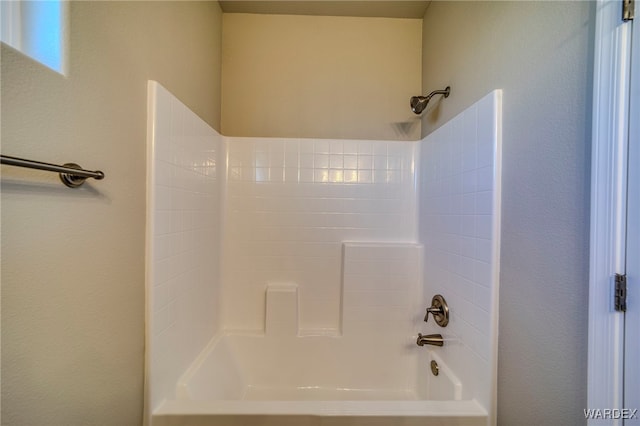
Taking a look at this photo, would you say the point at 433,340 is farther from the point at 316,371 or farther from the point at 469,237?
the point at 316,371

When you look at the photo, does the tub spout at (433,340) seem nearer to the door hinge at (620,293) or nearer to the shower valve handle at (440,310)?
the shower valve handle at (440,310)

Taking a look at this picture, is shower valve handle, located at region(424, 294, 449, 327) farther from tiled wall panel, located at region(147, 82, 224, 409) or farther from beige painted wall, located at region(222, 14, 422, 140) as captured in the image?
tiled wall panel, located at region(147, 82, 224, 409)

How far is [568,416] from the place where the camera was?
2.35 ft

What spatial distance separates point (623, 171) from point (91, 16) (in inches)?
59.4

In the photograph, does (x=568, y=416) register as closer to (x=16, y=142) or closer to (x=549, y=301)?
(x=549, y=301)

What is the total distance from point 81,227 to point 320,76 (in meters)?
1.71

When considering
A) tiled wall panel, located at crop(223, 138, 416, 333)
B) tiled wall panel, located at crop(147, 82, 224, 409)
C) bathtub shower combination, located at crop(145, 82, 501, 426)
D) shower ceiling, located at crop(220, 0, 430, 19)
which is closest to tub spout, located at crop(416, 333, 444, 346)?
bathtub shower combination, located at crop(145, 82, 501, 426)

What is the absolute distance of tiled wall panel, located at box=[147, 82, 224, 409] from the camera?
3.30 feet

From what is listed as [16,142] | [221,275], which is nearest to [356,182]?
[221,275]

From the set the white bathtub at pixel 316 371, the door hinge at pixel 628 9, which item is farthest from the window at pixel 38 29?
the door hinge at pixel 628 9

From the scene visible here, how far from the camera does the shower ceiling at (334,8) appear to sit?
1.72 m

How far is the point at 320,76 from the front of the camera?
186 cm

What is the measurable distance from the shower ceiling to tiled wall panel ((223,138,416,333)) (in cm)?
94

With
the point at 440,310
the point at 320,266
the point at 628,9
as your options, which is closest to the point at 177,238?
the point at 320,266
